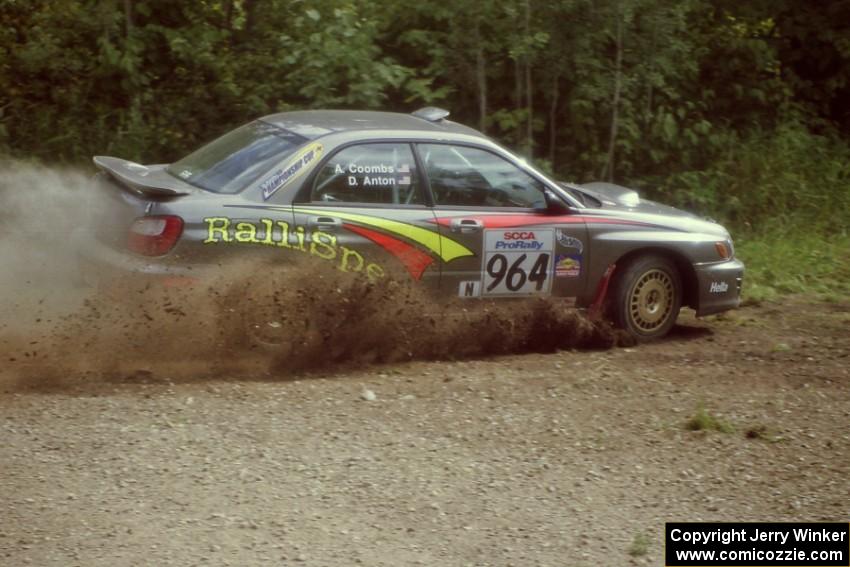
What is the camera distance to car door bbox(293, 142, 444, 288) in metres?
8.09

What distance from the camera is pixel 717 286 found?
9461mm

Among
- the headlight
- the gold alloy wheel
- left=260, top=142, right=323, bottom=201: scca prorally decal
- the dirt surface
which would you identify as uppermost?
left=260, top=142, right=323, bottom=201: scca prorally decal

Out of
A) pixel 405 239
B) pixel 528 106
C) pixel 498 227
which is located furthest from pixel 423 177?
pixel 528 106

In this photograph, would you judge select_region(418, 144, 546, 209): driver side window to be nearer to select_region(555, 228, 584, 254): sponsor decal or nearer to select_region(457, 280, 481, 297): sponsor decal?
Result: select_region(555, 228, 584, 254): sponsor decal

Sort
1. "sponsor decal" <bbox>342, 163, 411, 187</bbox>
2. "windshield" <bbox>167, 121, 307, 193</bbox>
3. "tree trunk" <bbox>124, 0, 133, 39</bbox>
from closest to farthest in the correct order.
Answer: "windshield" <bbox>167, 121, 307, 193</bbox>, "sponsor decal" <bbox>342, 163, 411, 187</bbox>, "tree trunk" <bbox>124, 0, 133, 39</bbox>

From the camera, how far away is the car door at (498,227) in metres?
8.51

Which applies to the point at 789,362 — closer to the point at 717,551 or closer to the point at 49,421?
the point at 717,551

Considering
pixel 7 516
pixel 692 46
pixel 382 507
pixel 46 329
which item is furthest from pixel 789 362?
pixel 692 46

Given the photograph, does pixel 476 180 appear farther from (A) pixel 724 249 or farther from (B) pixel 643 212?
(A) pixel 724 249

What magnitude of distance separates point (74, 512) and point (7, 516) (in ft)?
0.92

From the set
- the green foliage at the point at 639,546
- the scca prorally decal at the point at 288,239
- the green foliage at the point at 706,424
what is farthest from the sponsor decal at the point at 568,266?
the green foliage at the point at 639,546

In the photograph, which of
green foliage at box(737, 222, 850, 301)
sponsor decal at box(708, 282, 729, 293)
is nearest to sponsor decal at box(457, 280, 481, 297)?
sponsor decal at box(708, 282, 729, 293)

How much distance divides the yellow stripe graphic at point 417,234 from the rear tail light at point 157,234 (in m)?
0.80

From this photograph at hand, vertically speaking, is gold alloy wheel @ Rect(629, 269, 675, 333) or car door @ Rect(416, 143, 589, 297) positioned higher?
car door @ Rect(416, 143, 589, 297)
